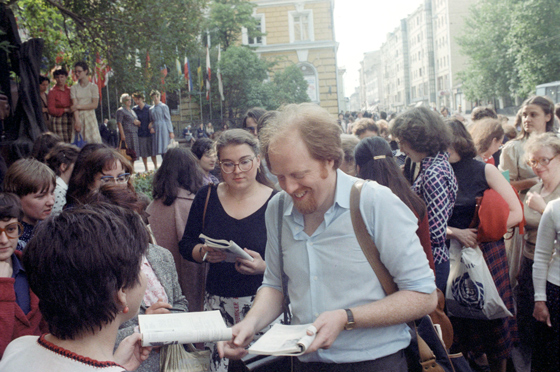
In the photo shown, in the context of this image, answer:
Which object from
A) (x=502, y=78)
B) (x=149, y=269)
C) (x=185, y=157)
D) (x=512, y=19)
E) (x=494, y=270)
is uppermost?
(x=512, y=19)

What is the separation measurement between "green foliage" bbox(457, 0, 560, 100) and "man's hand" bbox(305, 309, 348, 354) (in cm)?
3911

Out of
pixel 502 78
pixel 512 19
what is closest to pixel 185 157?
pixel 512 19

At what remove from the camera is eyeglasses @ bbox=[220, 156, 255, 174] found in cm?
363

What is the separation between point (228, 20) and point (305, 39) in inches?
419

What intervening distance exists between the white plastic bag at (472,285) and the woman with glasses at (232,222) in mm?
1529

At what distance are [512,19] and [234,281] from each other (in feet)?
133

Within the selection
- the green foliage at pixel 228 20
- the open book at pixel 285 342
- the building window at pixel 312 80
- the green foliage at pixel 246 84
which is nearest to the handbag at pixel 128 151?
the open book at pixel 285 342

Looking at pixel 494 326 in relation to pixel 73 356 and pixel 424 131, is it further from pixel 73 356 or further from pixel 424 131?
pixel 73 356

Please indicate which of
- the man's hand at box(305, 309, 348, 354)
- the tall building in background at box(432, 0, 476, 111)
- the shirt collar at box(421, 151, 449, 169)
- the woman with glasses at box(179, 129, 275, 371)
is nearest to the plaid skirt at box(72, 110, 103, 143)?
the woman with glasses at box(179, 129, 275, 371)

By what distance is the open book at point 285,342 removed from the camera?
184cm

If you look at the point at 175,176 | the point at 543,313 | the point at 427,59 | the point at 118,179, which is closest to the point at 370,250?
the point at 543,313

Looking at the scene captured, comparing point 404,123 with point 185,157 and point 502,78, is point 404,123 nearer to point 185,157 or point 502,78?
point 185,157

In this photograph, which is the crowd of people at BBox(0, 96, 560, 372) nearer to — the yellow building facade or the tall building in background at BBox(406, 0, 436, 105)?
the yellow building facade

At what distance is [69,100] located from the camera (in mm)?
9992
